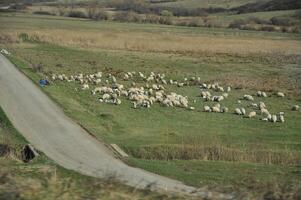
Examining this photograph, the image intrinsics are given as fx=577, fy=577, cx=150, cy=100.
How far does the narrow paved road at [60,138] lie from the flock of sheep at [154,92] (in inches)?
189

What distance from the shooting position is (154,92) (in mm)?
38250

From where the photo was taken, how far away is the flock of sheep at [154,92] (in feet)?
109

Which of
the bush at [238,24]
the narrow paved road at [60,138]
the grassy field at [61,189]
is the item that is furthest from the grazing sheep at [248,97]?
the bush at [238,24]

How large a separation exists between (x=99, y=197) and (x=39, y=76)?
112ft

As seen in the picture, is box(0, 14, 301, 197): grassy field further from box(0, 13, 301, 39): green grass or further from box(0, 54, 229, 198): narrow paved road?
box(0, 13, 301, 39): green grass

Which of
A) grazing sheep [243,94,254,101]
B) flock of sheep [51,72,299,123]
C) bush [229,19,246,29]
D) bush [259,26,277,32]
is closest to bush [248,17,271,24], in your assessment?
bush [229,19,246,29]

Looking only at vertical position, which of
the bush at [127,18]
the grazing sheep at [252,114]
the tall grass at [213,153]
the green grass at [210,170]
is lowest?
the bush at [127,18]

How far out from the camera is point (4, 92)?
110ft

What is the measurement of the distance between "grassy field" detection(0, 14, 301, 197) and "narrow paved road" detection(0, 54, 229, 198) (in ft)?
2.50

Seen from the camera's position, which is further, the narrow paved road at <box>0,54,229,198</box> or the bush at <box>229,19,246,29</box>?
the bush at <box>229,19,246,29</box>

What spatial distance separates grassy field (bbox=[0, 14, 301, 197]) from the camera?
802 inches

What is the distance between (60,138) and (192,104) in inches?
503

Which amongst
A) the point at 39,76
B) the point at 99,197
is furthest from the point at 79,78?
the point at 99,197

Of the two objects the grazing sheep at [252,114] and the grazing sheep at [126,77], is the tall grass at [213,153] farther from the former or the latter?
the grazing sheep at [126,77]
